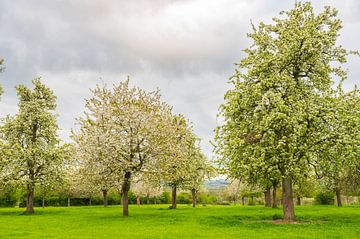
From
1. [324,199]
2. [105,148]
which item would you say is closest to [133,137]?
[105,148]

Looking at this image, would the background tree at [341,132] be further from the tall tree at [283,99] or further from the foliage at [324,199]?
the foliage at [324,199]

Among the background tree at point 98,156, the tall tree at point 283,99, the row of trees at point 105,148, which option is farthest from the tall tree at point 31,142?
the tall tree at point 283,99

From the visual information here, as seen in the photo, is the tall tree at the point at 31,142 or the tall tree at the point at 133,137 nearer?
the tall tree at the point at 133,137

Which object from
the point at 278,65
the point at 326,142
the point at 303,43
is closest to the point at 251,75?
the point at 278,65

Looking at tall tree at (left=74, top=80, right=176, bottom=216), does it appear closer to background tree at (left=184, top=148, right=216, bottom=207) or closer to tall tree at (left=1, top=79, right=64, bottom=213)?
tall tree at (left=1, top=79, right=64, bottom=213)

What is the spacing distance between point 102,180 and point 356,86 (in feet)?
89.1

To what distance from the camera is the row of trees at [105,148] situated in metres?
38.8

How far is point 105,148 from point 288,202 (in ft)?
64.4

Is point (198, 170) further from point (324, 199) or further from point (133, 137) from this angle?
point (324, 199)

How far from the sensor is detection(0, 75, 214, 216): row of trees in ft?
127

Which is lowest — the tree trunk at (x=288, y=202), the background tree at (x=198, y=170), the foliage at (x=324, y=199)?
the foliage at (x=324, y=199)

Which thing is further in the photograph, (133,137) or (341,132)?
(133,137)

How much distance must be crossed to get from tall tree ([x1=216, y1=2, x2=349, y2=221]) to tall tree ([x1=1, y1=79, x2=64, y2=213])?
99.6ft

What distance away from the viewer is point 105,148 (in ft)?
126
